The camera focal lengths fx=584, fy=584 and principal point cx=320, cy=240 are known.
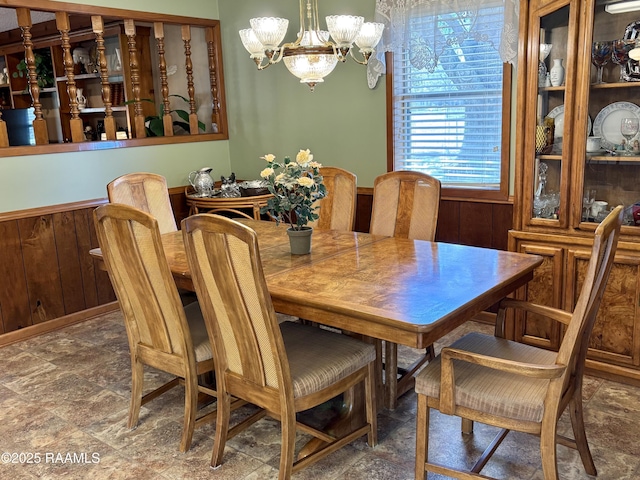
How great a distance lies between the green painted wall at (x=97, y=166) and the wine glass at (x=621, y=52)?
322 centimetres

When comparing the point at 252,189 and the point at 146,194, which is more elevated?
the point at 146,194

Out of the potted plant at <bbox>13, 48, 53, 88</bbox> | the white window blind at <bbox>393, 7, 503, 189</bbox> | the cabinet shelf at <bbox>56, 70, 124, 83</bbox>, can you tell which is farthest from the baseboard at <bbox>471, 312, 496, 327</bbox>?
the potted plant at <bbox>13, 48, 53, 88</bbox>

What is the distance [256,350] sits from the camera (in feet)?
6.75

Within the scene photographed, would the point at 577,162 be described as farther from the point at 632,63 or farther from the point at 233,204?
the point at 233,204

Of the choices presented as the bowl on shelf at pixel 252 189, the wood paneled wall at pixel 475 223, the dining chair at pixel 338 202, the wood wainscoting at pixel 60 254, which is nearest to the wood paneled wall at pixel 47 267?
the wood wainscoting at pixel 60 254

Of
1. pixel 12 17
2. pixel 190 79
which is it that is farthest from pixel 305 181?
pixel 12 17

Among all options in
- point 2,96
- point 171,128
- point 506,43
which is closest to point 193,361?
point 506,43

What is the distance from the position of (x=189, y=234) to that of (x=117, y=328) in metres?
2.31

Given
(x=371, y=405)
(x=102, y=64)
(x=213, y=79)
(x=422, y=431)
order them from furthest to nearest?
1. (x=213, y=79)
2. (x=102, y=64)
3. (x=371, y=405)
4. (x=422, y=431)

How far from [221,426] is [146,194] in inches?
64.7

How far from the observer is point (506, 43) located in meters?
3.36

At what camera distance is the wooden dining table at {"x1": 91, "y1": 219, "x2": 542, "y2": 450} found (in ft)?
6.28

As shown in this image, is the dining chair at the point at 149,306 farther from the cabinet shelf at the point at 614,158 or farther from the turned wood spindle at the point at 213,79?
the turned wood spindle at the point at 213,79

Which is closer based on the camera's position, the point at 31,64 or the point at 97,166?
the point at 31,64
